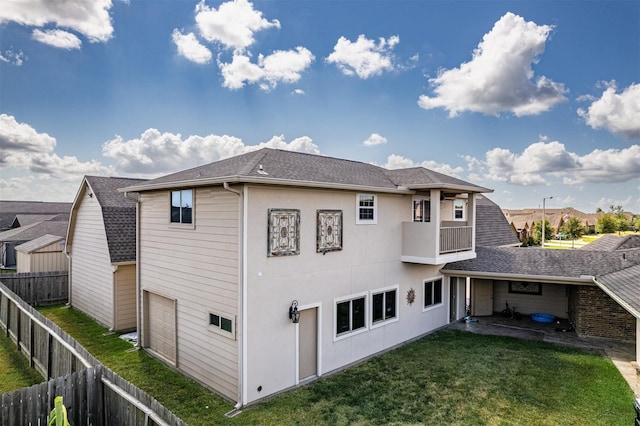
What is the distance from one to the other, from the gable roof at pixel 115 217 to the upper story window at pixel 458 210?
12634mm

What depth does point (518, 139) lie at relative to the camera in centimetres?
2545

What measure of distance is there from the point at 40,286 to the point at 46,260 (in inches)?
121

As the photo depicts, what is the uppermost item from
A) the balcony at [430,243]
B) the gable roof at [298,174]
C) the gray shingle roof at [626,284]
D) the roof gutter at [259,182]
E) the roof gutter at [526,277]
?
the gable roof at [298,174]

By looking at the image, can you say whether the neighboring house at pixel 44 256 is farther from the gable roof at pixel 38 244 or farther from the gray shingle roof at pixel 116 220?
the gray shingle roof at pixel 116 220

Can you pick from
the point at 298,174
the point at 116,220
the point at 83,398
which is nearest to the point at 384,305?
the point at 298,174

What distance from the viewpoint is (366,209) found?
33.4 ft

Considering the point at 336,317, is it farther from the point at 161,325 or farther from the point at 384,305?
the point at 161,325

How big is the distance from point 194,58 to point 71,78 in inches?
283

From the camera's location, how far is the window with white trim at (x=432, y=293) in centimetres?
1259

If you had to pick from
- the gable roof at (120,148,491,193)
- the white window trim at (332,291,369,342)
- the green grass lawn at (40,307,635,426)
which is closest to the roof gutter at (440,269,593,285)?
the green grass lawn at (40,307,635,426)

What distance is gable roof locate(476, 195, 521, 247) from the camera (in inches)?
715

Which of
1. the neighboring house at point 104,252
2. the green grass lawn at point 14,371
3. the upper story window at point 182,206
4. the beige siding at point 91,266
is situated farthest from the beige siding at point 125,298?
the upper story window at point 182,206

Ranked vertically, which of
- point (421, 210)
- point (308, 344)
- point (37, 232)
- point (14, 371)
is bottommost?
point (14, 371)

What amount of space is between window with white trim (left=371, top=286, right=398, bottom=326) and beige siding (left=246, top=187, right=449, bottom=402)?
0.62ft
